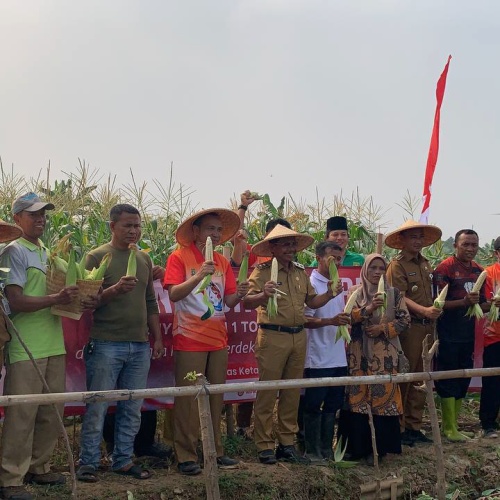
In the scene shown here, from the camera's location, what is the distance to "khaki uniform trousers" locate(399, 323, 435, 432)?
264 inches

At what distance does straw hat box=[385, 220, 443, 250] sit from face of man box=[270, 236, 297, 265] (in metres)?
1.20

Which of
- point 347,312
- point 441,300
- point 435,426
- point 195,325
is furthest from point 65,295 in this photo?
point 441,300

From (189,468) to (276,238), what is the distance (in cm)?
180

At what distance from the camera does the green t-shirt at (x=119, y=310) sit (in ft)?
17.7

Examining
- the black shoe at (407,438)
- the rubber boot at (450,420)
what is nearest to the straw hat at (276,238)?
the black shoe at (407,438)

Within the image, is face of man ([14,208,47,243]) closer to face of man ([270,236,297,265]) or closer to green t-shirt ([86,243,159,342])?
green t-shirt ([86,243,159,342])

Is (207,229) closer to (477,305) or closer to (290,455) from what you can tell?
(290,455)

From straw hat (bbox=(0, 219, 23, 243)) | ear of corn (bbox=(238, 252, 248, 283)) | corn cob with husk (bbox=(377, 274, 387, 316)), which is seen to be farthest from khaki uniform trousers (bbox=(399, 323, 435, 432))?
straw hat (bbox=(0, 219, 23, 243))

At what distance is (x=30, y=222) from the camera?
514 cm

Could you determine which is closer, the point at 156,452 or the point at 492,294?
the point at 156,452

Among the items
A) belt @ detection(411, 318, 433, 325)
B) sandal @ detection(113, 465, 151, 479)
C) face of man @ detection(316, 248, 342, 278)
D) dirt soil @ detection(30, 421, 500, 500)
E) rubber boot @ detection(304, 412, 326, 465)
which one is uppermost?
face of man @ detection(316, 248, 342, 278)

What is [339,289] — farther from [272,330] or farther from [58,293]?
[58,293]

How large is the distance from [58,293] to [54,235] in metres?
2.65

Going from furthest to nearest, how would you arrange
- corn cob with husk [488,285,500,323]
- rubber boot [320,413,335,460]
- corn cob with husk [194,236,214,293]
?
corn cob with husk [488,285,500,323] < rubber boot [320,413,335,460] < corn cob with husk [194,236,214,293]
